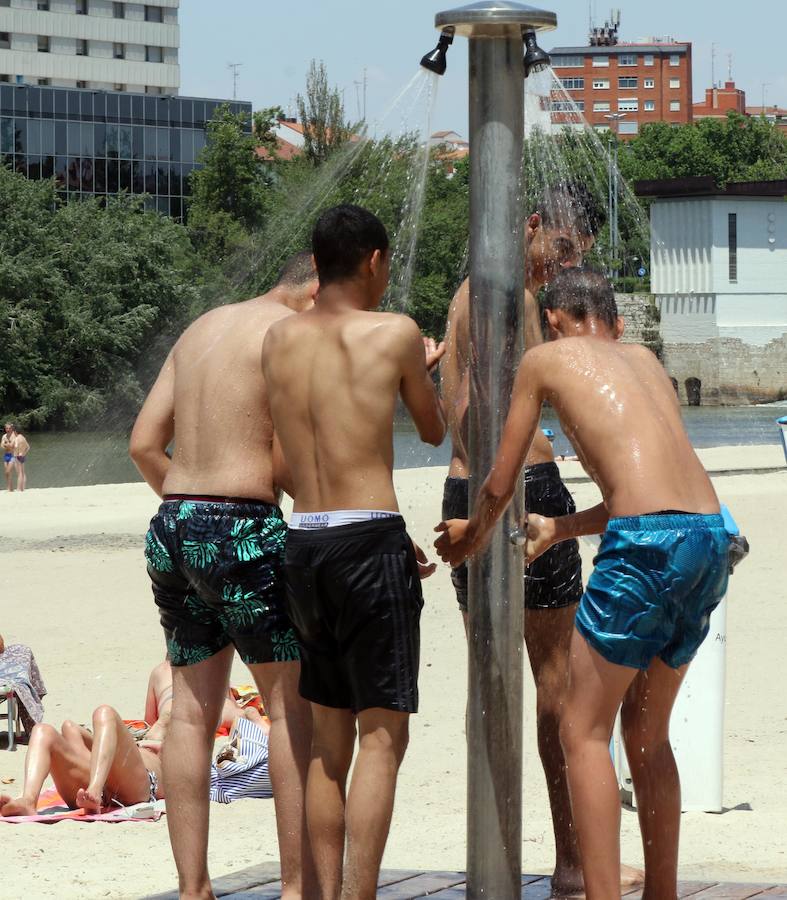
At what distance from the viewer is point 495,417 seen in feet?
12.8

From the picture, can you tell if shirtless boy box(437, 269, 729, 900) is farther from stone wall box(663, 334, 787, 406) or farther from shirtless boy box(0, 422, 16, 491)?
stone wall box(663, 334, 787, 406)

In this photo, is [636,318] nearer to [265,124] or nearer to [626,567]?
[626,567]

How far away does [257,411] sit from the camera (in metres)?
4.06

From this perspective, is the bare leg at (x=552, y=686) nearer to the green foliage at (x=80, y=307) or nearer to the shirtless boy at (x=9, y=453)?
the shirtless boy at (x=9, y=453)

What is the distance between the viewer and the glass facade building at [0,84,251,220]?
7350cm

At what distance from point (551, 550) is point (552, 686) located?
0.41 metres

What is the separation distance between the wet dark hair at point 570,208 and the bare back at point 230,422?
0.92 m

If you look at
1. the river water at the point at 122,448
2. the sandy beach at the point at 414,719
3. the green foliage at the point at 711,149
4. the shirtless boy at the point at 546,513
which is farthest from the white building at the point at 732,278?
the shirtless boy at the point at 546,513

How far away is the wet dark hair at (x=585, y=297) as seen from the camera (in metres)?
3.90

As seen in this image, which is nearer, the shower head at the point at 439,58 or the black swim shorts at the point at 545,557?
the shower head at the point at 439,58

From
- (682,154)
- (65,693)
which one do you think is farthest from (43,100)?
(65,693)

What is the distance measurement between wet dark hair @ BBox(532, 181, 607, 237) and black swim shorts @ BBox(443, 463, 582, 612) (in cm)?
73

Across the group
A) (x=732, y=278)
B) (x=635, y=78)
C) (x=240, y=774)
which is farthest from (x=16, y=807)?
(x=635, y=78)

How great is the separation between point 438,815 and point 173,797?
2.15 meters
